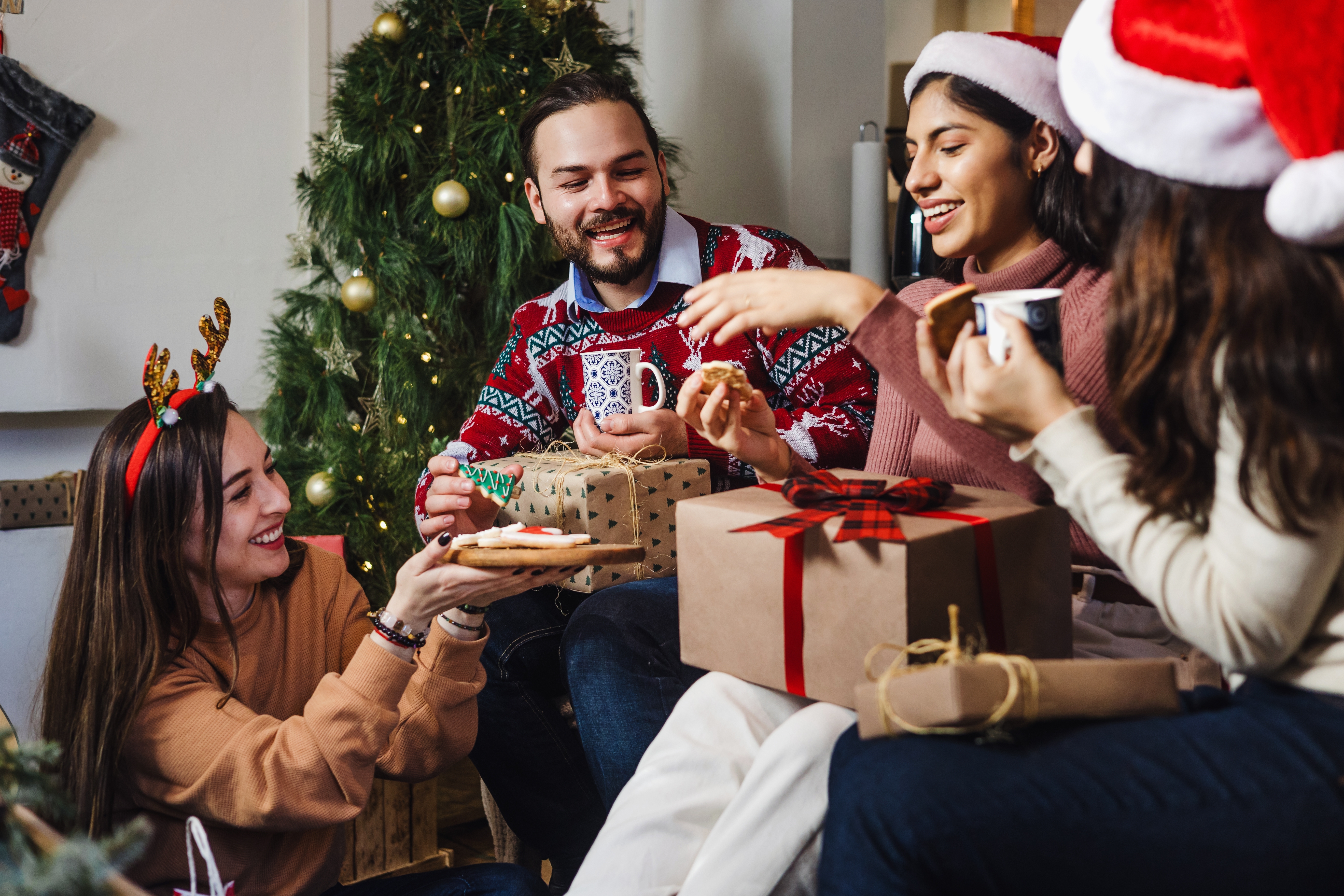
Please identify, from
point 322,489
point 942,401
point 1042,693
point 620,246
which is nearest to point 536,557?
point 942,401

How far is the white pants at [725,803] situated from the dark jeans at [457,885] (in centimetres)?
28

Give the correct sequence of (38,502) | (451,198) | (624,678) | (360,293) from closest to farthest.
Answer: (624,678) < (451,198) < (360,293) < (38,502)

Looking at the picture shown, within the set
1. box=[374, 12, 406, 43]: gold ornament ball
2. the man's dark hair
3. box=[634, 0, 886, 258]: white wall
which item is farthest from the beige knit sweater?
box=[634, 0, 886, 258]: white wall

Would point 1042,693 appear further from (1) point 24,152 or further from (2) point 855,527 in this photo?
(1) point 24,152

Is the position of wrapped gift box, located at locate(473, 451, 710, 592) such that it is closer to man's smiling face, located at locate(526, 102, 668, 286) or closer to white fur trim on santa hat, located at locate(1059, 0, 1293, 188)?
man's smiling face, located at locate(526, 102, 668, 286)

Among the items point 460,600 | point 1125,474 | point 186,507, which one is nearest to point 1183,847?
point 1125,474

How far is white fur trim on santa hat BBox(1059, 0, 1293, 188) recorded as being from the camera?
32.4 inches

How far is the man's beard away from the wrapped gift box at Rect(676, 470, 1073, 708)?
2.68 feet

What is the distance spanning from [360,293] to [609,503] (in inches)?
41.1

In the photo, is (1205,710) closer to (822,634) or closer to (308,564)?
(822,634)

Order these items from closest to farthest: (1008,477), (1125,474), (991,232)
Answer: (1125,474), (1008,477), (991,232)

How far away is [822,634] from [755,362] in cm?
84

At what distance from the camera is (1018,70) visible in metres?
1.37

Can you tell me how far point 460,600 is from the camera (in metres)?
1.28
